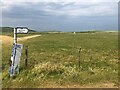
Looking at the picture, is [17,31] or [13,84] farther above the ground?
[17,31]

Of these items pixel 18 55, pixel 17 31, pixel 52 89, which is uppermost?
pixel 17 31

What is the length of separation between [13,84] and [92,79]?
3.17 metres

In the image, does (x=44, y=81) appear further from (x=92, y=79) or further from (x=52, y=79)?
(x=92, y=79)

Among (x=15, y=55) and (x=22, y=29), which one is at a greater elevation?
(x=22, y=29)

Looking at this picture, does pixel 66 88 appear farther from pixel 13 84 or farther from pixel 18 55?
pixel 18 55

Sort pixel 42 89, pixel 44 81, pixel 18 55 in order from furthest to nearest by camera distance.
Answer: pixel 18 55 → pixel 44 81 → pixel 42 89

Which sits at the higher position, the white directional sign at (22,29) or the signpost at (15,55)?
the white directional sign at (22,29)

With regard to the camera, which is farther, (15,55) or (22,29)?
(15,55)

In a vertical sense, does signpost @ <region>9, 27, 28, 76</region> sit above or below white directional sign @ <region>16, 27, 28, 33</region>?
below

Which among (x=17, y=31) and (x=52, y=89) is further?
(x=17, y=31)

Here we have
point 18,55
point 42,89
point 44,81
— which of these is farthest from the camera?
point 18,55

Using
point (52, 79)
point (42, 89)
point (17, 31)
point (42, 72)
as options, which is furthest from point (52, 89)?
point (17, 31)

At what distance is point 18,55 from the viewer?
44.7 ft

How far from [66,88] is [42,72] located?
224 centimetres
